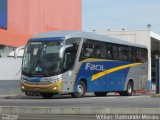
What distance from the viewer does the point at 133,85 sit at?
36.8 metres

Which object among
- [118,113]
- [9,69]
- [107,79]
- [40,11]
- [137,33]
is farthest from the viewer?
[137,33]

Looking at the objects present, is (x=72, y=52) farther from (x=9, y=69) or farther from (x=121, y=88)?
(x=9, y=69)

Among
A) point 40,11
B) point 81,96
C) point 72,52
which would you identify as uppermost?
point 40,11

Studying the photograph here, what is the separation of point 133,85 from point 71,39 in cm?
952

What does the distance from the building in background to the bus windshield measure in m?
15.7

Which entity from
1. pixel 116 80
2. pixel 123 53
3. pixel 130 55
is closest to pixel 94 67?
pixel 116 80

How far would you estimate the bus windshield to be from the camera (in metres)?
28.0

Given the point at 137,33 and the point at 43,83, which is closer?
the point at 43,83

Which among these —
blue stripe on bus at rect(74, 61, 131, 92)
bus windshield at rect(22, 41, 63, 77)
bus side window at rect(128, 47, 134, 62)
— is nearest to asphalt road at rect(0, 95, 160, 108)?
bus windshield at rect(22, 41, 63, 77)

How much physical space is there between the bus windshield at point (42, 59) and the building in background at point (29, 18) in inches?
616

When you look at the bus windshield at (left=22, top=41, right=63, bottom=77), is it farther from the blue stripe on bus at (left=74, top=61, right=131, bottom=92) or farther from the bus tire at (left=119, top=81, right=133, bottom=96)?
the bus tire at (left=119, top=81, right=133, bottom=96)

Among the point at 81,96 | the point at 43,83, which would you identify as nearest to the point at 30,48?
the point at 43,83

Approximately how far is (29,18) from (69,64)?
Result: 906 inches

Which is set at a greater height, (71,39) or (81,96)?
(71,39)
